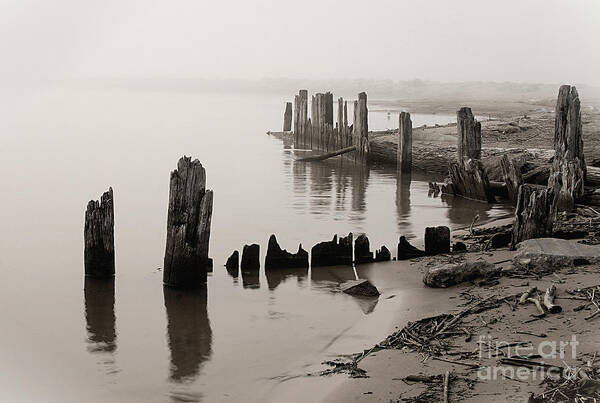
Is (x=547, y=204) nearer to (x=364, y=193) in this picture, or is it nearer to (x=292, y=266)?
(x=292, y=266)

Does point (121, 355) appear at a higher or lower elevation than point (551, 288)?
lower

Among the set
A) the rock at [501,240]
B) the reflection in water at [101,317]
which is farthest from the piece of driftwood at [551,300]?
the reflection in water at [101,317]

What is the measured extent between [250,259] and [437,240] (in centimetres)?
247

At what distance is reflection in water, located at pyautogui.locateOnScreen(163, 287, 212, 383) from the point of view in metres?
7.73

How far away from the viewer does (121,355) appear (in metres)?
8.14

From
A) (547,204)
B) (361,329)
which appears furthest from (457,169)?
(361,329)

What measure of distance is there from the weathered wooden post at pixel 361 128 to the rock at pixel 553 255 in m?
13.8

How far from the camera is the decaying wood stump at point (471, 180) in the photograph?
16438 mm

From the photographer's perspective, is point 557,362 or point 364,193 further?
point 364,193

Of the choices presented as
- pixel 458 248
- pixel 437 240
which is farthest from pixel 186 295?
pixel 458 248

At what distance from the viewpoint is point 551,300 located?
24.6 feet

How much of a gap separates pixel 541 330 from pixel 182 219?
14.9 feet

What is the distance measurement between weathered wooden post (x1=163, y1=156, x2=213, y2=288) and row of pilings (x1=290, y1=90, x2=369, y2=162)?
13508 mm

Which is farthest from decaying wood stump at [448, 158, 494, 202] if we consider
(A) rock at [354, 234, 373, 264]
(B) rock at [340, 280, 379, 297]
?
(B) rock at [340, 280, 379, 297]
